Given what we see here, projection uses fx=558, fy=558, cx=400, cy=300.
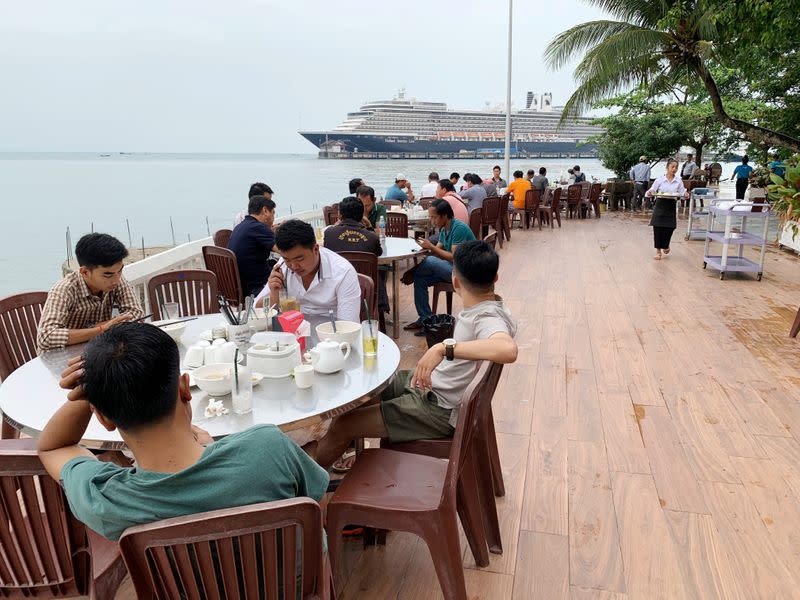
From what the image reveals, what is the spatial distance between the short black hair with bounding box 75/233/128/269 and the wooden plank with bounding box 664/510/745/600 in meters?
2.49

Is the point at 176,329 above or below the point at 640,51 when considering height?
below

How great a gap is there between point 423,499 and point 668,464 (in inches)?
61.2

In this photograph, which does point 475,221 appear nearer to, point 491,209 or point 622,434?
point 491,209

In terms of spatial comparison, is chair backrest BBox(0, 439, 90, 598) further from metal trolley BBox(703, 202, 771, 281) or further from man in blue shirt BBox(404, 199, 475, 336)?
metal trolley BBox(703, 202, 771, 281)

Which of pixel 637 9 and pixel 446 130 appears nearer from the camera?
pixel 637 9

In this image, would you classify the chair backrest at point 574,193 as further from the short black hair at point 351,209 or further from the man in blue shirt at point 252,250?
the man in blue shirt at point 252,250

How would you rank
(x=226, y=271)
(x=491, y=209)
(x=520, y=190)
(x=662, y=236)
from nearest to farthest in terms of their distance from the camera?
1. (x=226, y=271)
2. (x=662, y=236)
3. (x=491, y=209)
4. (x=520, y=190)

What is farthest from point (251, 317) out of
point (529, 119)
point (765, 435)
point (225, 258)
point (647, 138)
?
point (529, 119)

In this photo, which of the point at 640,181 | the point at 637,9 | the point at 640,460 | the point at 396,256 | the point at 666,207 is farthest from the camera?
the point at 640,181

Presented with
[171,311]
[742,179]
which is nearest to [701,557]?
[171,311]

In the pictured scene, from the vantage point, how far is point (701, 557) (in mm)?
2055

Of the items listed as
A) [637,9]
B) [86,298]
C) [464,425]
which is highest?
[637,9]

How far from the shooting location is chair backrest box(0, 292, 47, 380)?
2365 millimetres

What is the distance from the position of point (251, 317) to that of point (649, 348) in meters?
3.14
